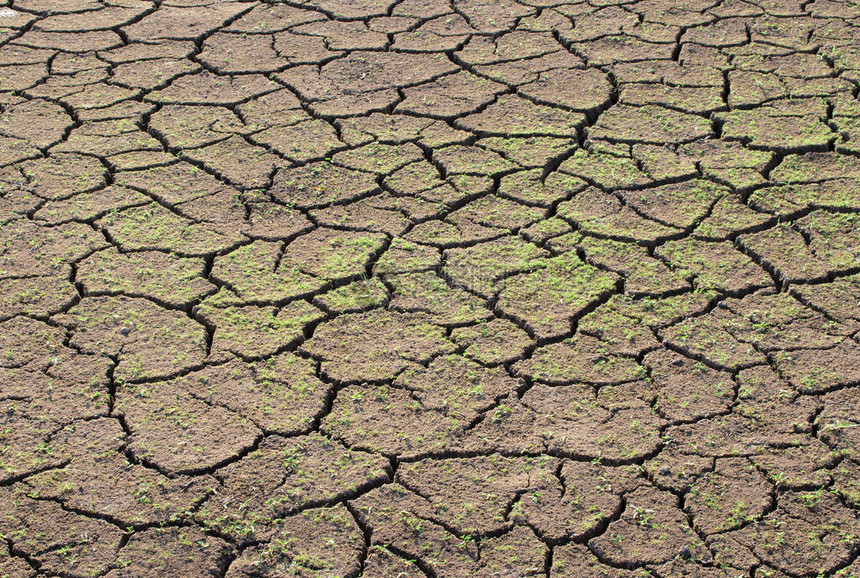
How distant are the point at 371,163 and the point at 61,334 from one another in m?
1.59

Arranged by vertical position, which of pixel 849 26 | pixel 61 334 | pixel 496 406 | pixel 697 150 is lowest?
pixel 61 334

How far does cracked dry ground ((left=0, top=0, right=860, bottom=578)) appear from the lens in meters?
2.73

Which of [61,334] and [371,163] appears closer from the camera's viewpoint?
[61,334]

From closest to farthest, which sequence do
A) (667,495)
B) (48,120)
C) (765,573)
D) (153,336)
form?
1. (765,573)
2. (667,495)
3. (153,336)
4. (48,120)

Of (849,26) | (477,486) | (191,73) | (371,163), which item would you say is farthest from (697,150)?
(191,73)

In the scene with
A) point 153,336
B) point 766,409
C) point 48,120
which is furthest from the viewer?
point 48,120

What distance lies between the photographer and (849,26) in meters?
5.76

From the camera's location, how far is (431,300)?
11.8 feet

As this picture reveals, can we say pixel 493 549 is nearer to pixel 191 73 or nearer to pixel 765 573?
pixel 765 573

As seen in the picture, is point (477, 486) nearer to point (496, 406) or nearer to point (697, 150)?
point (496, 406)

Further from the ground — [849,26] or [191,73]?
[849,26]

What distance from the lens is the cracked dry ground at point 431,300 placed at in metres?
2.73

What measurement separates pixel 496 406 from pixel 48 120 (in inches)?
115

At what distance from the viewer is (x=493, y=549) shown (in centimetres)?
266
